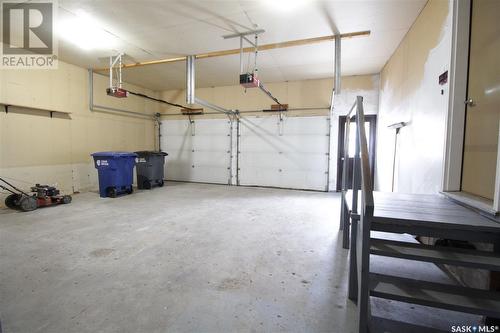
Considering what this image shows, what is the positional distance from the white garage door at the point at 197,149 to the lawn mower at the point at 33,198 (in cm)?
370

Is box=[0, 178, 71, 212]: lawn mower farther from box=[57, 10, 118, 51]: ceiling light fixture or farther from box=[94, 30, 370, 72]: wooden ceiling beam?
box=[94, 30, 370, 72]: wooden ceiling beam

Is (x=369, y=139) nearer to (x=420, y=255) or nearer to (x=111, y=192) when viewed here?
(x=420, y=255)

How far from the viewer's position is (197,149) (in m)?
7.93

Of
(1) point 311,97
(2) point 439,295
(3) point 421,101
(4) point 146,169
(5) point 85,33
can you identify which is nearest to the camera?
(2) point 439,295

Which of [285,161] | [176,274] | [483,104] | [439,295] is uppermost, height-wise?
[483,104]

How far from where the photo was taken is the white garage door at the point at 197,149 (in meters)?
7.64

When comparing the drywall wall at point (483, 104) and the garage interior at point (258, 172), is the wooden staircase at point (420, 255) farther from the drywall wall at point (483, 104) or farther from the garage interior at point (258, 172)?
the drywall wall at point (483, 104)

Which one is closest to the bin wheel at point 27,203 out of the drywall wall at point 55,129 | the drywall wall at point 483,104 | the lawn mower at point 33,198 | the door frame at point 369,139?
the lawn mower at point 33,198

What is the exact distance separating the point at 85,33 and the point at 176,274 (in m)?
4.28

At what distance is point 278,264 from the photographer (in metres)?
2.42

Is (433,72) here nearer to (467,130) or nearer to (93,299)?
(467,130)

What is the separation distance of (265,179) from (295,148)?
1.28 m

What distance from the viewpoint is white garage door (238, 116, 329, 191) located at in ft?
22.1

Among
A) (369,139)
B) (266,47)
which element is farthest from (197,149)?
(369,139)
